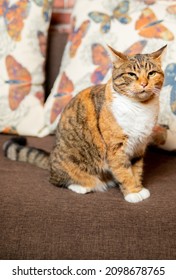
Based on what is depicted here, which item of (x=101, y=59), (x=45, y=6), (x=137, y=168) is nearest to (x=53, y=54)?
(x=45, y=6)

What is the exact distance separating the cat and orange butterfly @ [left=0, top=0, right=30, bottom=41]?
0.58m

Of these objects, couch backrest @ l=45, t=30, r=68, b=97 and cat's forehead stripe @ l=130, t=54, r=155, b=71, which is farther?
couch backrest @ l=45, t=30, r=68, b=97

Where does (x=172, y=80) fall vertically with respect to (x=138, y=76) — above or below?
below

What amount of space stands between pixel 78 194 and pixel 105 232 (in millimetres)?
218

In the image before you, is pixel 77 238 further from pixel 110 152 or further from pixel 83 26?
pixel 83 26

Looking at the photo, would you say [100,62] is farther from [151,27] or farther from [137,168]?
[137,168]

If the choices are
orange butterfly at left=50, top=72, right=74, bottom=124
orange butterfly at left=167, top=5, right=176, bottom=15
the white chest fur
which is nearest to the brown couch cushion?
the white chest fur

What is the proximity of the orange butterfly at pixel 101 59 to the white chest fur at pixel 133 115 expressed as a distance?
45 cm

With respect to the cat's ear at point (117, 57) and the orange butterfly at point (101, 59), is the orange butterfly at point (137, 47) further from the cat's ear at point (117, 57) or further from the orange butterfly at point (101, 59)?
the cat's ear at point (117, 57)

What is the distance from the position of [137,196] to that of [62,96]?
0.70 m

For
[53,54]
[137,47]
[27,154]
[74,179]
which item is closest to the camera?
[74,179]

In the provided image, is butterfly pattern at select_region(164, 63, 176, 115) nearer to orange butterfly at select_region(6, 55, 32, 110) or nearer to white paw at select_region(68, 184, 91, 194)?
white paw at select_region(68, 184, 91, 194)

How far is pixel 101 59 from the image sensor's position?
157 centimetres

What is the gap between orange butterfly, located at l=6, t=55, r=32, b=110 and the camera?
1643mm
